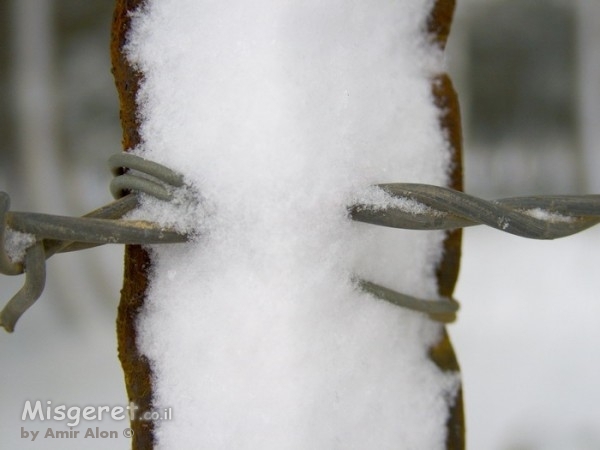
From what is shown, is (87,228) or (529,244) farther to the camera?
(529,244)

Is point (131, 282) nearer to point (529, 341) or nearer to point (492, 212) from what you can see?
point (492, 212)

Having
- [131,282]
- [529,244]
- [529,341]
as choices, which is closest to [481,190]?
[529,244]

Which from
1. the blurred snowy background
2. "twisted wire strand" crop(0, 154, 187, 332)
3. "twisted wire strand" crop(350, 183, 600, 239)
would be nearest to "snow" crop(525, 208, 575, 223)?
"twisted wire strand" crop(350, 183, 600, 239)

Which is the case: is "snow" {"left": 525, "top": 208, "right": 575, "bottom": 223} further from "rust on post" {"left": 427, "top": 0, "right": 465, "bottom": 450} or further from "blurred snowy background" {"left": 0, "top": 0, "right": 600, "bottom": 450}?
"blurred snowy background" {"left": 0, "top": 0, "right": 600, "bottom": 450}

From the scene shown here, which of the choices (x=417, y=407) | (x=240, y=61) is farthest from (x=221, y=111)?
(x=417, y=407)

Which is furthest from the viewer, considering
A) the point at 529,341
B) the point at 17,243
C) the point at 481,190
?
the point at 481,190

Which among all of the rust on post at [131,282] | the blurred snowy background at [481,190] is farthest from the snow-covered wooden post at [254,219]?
the blurred snowy background at [481,190]

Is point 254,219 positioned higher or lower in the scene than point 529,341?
higher
